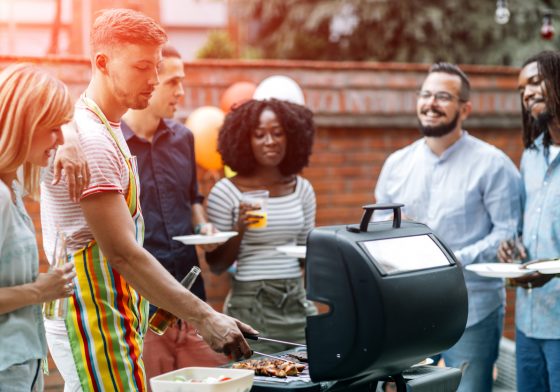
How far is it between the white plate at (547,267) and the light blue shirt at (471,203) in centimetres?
54

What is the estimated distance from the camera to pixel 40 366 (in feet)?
8.11

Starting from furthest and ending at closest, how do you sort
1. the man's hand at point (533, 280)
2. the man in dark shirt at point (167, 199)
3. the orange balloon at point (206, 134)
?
the orange balloon at point (206, 134) → the man in dark shirt at point (167, 199) → the man's hand at point (533, 280)

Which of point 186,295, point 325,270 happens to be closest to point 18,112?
point 186,295

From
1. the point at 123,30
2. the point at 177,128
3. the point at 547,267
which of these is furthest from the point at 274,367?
the point at 177,128

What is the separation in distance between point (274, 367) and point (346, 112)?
148 inches

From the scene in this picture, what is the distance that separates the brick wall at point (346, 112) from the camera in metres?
5.86

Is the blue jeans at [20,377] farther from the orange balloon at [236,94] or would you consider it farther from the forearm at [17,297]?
the orange balloon at [236,94]

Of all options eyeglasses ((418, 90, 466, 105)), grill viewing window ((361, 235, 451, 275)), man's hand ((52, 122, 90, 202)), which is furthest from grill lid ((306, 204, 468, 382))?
eyeglasses ((418, 90, 466, 105))

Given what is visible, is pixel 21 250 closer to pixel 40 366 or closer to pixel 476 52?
pixel 40 366

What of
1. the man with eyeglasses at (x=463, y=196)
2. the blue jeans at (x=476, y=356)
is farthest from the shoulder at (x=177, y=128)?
the blue jeans at (x=476, y=356)

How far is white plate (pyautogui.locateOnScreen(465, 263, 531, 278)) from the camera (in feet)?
12.0

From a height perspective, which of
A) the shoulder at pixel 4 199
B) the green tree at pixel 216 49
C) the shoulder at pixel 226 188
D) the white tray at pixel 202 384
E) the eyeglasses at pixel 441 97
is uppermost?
the green tree at pixel 216 49

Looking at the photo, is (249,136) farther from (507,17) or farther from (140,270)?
(507,17)

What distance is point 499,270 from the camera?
372 cm
